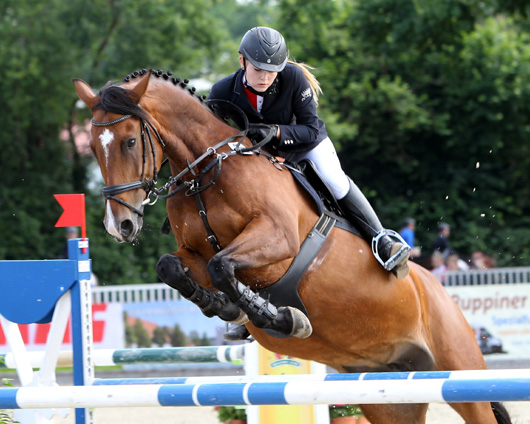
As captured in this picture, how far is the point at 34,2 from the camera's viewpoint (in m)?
12.6

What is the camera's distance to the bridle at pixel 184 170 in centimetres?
313

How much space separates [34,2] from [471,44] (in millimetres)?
7993

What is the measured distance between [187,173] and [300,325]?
0.89 m

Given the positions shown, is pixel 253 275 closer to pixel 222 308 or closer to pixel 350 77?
pixel 222 308

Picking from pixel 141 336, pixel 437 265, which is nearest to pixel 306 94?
pixel 141 336

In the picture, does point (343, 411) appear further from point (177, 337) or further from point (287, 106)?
point (177, 337)

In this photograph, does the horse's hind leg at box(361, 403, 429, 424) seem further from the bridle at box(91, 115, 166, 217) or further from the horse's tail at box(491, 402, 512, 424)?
the bridle at box(91, 115, 166, 217)

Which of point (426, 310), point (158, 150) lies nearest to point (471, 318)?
point (426, 310)

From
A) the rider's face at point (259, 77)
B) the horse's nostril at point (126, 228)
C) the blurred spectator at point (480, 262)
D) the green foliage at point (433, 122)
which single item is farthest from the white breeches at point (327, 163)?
the green foliage at point (433, 122)

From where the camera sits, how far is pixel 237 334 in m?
3.95

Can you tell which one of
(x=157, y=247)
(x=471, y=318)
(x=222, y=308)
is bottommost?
(x=222, y=308)

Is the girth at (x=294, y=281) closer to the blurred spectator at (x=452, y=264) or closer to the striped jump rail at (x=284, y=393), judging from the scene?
the striped jump rail at (x=284, y=393)

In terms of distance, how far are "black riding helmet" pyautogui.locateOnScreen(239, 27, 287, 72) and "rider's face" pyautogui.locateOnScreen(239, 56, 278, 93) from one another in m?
0.04

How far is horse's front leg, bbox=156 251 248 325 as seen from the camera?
132 inches
